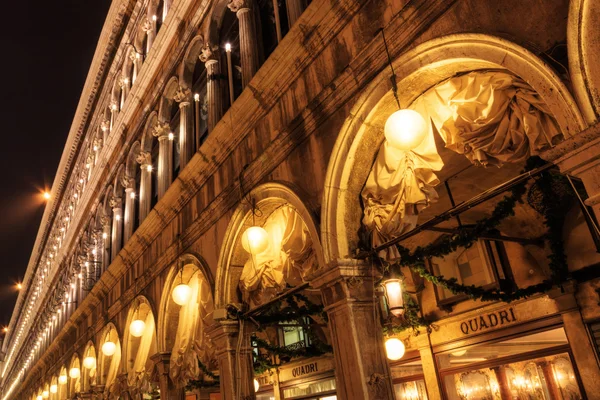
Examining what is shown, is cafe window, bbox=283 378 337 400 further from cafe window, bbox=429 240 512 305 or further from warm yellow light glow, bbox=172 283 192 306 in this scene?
warm yellow light glow, bbox=172 283 192 306

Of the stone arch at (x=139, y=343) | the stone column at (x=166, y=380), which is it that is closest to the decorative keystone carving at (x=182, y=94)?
the stone arch at (x=139, y=343)

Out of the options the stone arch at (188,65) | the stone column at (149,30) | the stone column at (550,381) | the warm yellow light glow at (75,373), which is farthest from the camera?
the warm yellow light glow at (75,373)

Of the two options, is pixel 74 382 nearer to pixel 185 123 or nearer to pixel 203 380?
pixel 203 380

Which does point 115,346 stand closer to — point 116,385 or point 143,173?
point 116,385

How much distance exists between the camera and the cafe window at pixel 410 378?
31.5 feet

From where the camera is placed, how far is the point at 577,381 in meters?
7.24

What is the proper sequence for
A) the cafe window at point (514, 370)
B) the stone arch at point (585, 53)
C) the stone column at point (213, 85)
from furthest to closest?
the stone column at point (213, 85), the cafe window at point (514, 370), the stone arch at point (585, 53)

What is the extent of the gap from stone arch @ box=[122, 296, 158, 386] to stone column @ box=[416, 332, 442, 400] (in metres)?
5.98

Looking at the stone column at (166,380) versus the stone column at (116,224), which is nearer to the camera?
the stone column at (166,380)

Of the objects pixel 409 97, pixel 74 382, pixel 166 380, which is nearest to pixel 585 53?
pixel 409 97

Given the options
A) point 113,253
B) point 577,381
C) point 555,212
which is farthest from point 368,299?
point 113,253

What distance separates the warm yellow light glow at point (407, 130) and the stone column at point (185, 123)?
7487 millimetres

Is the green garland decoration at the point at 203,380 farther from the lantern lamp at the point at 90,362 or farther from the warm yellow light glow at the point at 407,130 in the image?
the warm yellow light glow at the point at 407,130

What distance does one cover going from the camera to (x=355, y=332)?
5668 mm
